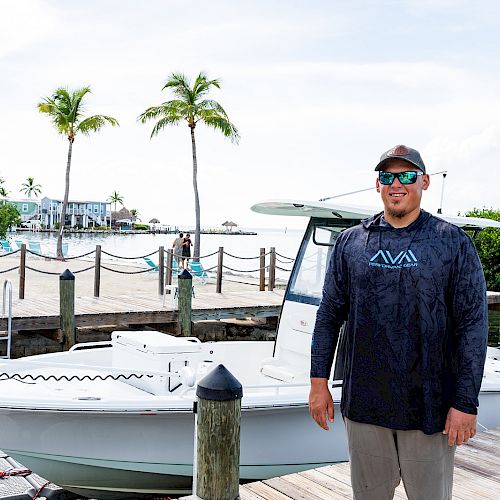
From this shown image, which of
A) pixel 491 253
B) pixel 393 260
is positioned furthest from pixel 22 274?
pixel 491 253

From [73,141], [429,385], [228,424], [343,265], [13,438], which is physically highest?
[73,141]

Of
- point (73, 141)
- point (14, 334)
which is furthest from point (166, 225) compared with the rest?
point (14, 334)

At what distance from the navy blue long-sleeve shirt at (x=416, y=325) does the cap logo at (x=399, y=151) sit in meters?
0.28

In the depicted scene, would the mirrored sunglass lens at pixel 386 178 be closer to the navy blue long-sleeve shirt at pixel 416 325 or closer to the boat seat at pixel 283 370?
the navy blue long-sleeve shirt at pixel 416 325

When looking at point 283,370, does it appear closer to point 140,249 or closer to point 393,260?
point 393,260

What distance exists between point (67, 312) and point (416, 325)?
953 cm

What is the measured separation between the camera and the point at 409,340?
2871 millimetres

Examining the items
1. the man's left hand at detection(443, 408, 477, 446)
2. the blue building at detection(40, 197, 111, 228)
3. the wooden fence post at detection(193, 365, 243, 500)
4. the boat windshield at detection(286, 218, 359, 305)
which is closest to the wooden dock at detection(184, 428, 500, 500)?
the wooden fence post at detection(193, 365, 243, 500)

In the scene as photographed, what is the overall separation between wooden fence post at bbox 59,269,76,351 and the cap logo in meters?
9.11

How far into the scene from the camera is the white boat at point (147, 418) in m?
6.04

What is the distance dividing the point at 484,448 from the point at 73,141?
29052mm

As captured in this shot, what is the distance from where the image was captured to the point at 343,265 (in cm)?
307

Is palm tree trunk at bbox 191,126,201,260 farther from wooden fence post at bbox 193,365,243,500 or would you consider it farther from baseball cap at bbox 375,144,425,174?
baseball cap at bbox 375,144,425,174

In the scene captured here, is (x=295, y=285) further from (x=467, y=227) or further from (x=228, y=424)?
(x=228, y=424)
